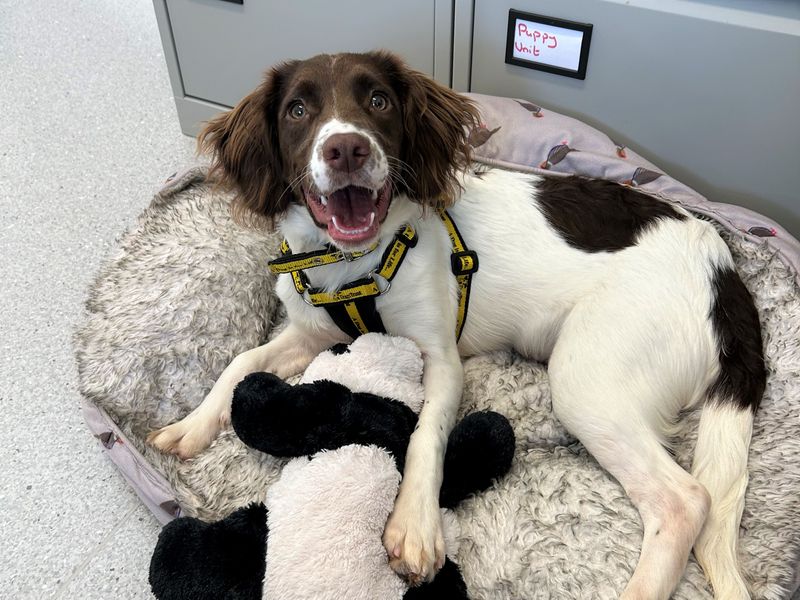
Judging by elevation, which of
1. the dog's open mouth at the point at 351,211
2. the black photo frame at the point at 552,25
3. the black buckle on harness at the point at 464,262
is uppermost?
the black photo frame at the point at 552,25

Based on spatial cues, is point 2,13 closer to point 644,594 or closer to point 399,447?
point 399,447

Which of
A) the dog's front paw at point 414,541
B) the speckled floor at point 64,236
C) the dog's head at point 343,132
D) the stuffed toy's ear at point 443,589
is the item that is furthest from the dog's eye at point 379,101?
the speckled floor at point 64,236

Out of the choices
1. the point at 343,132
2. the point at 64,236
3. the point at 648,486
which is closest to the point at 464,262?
the point at 343,132

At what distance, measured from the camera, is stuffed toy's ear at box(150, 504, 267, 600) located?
1.13 meters

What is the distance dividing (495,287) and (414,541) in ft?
1.95

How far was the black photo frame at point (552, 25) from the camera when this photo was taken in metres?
1.74

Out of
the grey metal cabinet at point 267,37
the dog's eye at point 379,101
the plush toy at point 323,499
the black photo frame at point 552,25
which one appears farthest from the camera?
the grey metal cabinet at point 267,37

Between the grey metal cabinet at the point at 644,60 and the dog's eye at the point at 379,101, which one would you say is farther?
the grey metal cabinet at the point at 644,60

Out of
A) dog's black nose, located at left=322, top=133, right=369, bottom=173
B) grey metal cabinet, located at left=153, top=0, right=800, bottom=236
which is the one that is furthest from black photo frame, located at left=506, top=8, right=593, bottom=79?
dog's black nose, located at left=322, top=133, right=369, bottom=173

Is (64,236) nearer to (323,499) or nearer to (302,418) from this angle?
(302,418)

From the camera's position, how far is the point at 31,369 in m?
1.85

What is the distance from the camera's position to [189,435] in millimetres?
1474

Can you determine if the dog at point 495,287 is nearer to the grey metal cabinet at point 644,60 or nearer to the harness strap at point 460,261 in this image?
the harness strap at point 460,261

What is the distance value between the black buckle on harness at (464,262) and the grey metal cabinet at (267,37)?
723mm
